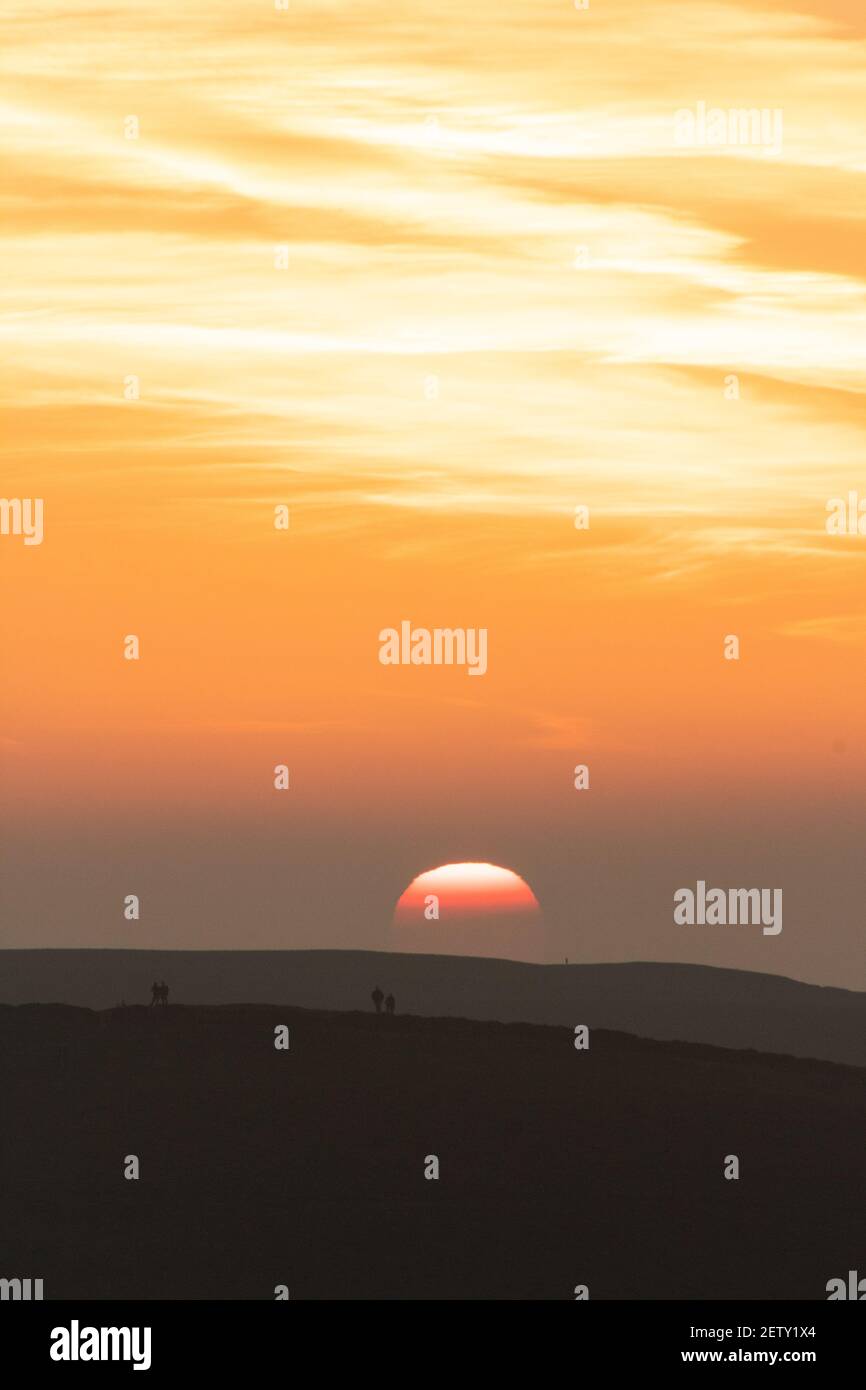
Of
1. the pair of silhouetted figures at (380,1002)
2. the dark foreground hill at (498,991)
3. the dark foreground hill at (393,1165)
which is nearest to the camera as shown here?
the dark foreground hill at (393,1165)

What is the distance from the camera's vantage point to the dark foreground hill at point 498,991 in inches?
4707

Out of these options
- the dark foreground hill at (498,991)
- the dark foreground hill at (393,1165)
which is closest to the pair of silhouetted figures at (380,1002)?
the dark foreground hill at (393,1165)

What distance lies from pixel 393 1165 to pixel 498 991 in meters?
64.6

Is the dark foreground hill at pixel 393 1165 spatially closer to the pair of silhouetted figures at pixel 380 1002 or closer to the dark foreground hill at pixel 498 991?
the pair of silhouetted figures at pixel 380 1002

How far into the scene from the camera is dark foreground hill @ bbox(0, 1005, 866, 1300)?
45.4 m

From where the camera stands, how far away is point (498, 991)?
11619cm

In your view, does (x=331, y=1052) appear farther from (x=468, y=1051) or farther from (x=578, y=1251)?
(x=578, y=1251)

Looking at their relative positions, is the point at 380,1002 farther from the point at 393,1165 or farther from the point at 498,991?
the point at 498,991

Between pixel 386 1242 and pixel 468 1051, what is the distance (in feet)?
54.8

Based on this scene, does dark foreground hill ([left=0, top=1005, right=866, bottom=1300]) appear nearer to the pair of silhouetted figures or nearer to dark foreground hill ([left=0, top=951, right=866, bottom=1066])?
the pair of silhouetted figures

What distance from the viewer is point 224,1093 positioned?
5516 cm

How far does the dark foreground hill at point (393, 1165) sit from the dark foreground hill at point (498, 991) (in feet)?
164

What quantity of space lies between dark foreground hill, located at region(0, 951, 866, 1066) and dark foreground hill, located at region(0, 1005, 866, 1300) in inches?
1974

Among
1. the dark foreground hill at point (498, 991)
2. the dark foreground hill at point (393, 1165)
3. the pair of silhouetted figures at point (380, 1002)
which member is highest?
the dark foreground hill at point (498, 991)
